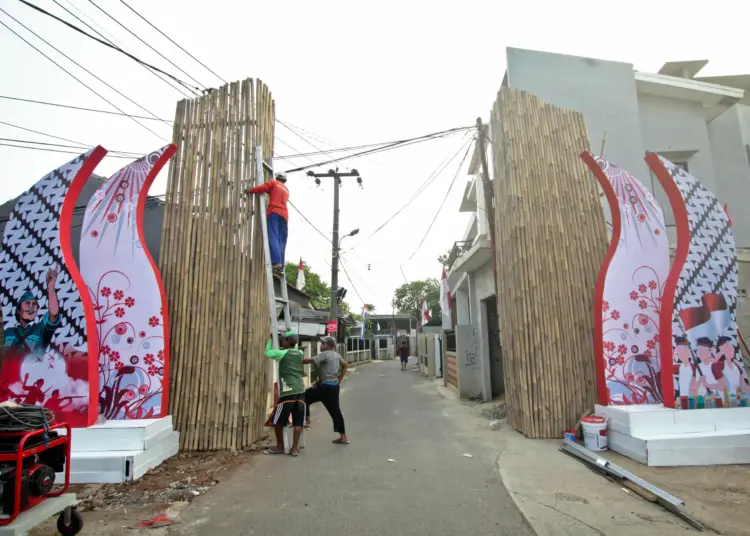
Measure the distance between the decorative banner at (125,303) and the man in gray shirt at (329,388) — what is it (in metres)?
2.09

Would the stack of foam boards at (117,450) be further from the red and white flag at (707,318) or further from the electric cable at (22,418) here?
the red and white flag at (707,318)

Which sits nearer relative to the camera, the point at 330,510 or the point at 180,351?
the point at 330,510

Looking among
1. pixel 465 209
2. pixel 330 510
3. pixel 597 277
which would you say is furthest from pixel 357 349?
pixel 330 510

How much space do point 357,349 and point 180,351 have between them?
2927cm

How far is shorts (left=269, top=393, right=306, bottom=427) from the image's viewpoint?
6.26m

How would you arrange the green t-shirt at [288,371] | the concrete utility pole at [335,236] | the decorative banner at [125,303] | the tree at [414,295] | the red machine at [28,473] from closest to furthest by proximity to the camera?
the red machine at [28,473] → the decorative banner at [125,303] → the green t-shirt at [288,371] → the concrete utility pole at [335,236] → the tree at [414,295]

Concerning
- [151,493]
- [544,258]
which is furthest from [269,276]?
[544,258]

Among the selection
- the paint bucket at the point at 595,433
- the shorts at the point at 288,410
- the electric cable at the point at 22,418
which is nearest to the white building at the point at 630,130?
the paint bucket at the point at 595,433

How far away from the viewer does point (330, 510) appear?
4.25m

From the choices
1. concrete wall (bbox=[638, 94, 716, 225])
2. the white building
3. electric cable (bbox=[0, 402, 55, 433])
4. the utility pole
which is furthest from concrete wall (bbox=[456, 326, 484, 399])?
electric cable (bbox=[0, 402, 55, 433])

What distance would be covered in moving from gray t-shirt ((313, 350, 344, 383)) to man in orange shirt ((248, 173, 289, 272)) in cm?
156

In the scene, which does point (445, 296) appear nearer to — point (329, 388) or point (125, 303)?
point (329, 388)

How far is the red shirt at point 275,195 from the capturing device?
6.95 metres

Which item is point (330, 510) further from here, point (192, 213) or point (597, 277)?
point (597, 277)
